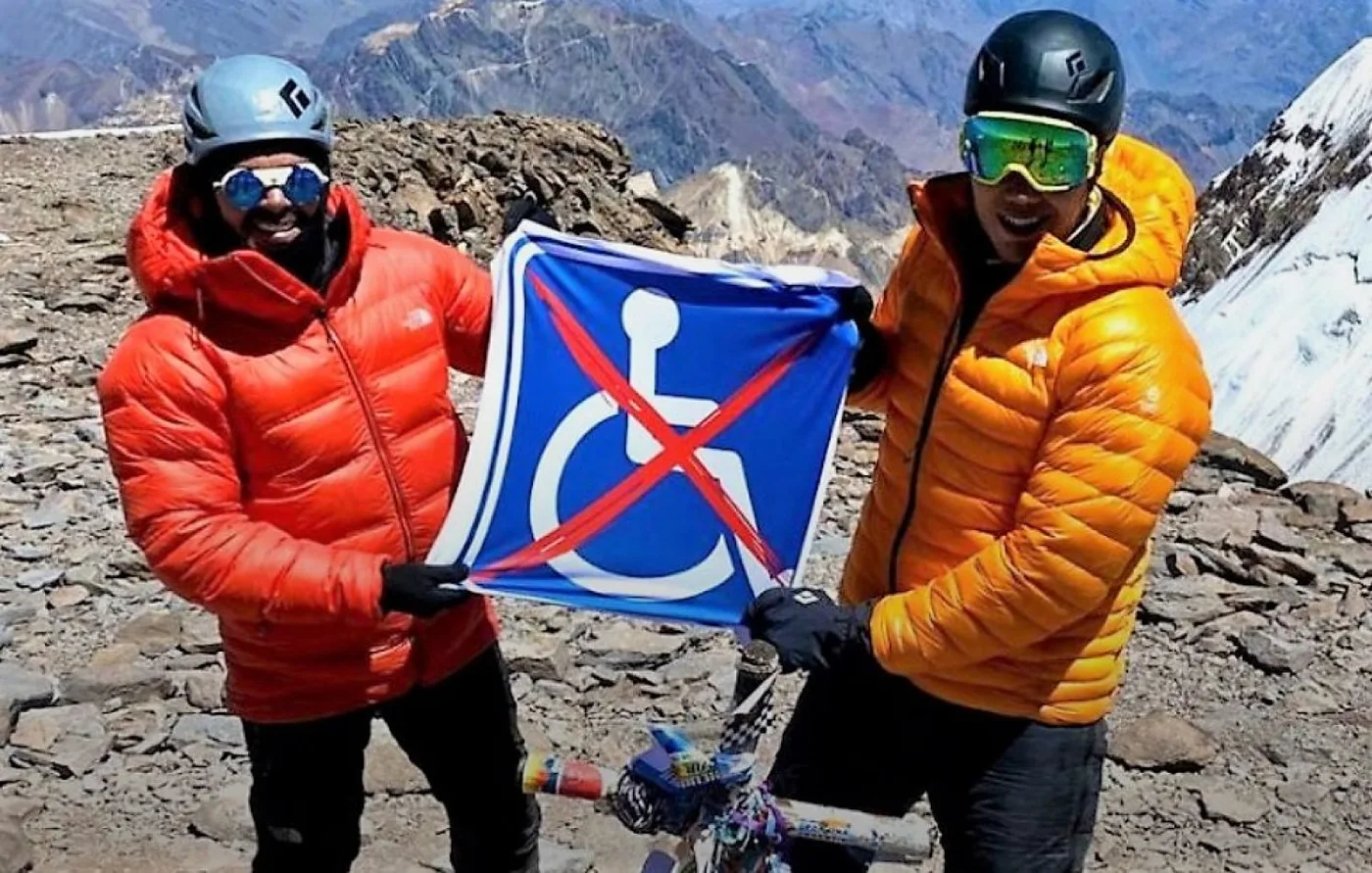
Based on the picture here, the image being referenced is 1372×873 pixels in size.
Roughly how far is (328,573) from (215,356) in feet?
1.64

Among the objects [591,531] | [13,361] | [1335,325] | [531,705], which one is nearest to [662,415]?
[591,531]

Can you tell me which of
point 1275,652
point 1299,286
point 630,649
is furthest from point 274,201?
point 1299,286

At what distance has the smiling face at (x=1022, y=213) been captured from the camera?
2.90m

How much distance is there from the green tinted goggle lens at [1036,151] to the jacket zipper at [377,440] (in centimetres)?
137

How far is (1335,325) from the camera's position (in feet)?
119

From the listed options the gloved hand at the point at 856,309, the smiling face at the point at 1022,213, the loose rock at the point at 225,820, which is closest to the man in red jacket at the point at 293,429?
the gloved hand at the point at 856,309

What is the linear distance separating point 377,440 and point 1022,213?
1437 millimetres

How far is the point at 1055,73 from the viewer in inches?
113

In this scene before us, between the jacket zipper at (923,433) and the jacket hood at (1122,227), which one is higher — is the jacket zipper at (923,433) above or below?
below

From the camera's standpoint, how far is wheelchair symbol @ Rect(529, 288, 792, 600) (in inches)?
138

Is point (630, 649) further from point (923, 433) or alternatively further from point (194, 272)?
point (194, 272)

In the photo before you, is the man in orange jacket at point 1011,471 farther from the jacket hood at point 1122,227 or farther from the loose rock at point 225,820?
the loose rock at point 225,820

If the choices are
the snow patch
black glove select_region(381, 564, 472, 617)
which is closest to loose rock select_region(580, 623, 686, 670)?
black glove select_region(381, 564, 472, 617)

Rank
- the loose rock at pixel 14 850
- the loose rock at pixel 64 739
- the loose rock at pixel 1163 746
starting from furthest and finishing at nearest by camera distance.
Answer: the loose rock at pixel 1163 746 < the loose rock at pixel 64 739 < the loose rock at pixel 14 850
